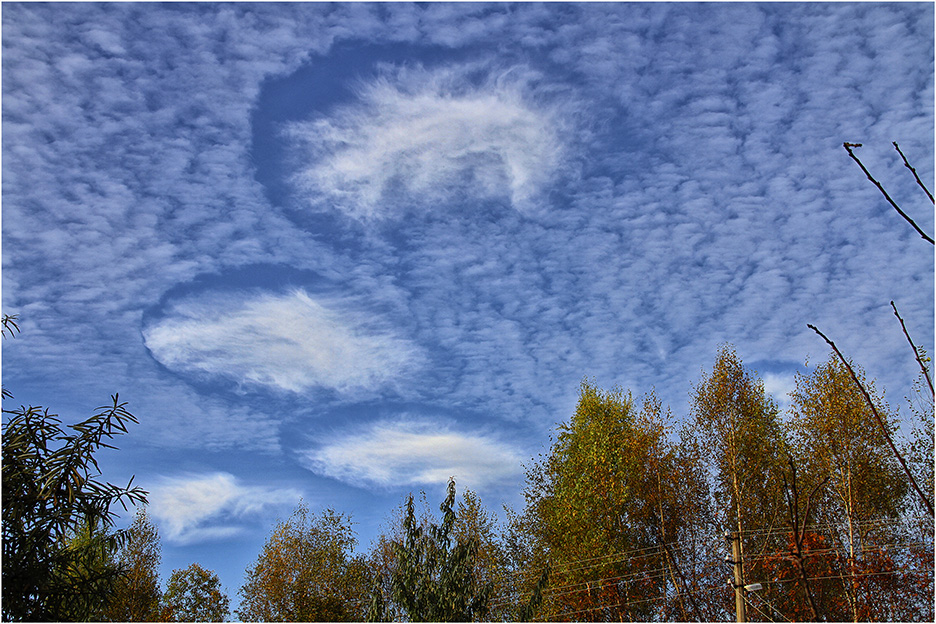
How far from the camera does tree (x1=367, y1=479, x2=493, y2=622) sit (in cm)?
1123

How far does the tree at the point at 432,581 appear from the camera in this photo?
1123 centimetres

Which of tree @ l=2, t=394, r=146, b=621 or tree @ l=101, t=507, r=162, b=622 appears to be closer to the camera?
tree @ l=2, t=394, r=146, b=621

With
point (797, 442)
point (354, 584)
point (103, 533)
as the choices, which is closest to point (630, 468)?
point (797, 442)

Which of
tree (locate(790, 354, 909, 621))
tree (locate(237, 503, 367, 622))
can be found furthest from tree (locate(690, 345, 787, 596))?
tree (locate(237, 503, 367, 622))

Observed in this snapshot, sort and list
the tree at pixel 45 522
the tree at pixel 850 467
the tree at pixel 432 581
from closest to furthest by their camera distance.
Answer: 1. the tree at pixel 45 522
2. the tree at pixel 432 581
3. the tree at pixel 850 467

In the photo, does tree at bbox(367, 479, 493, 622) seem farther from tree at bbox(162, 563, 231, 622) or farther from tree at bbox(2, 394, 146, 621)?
tree at bbox(162, 563, 231, 622)

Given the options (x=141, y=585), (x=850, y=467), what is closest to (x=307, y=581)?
(x=141, y=585)

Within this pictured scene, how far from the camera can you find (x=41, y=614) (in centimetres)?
436

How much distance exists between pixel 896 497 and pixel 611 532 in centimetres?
869

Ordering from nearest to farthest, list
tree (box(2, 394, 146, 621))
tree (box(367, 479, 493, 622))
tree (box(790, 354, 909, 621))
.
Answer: tree (box(2, 394, 146, 621)) → tree (box(367, 479, 493, 622)) → tree (box(790, 354, 909, 621))

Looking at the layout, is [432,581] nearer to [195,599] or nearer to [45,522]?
[45,522]

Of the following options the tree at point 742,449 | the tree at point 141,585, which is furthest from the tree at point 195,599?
the tree at point 742,449

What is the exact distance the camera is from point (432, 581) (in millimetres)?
11500

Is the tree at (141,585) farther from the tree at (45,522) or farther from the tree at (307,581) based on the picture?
the tree at (45,522)
